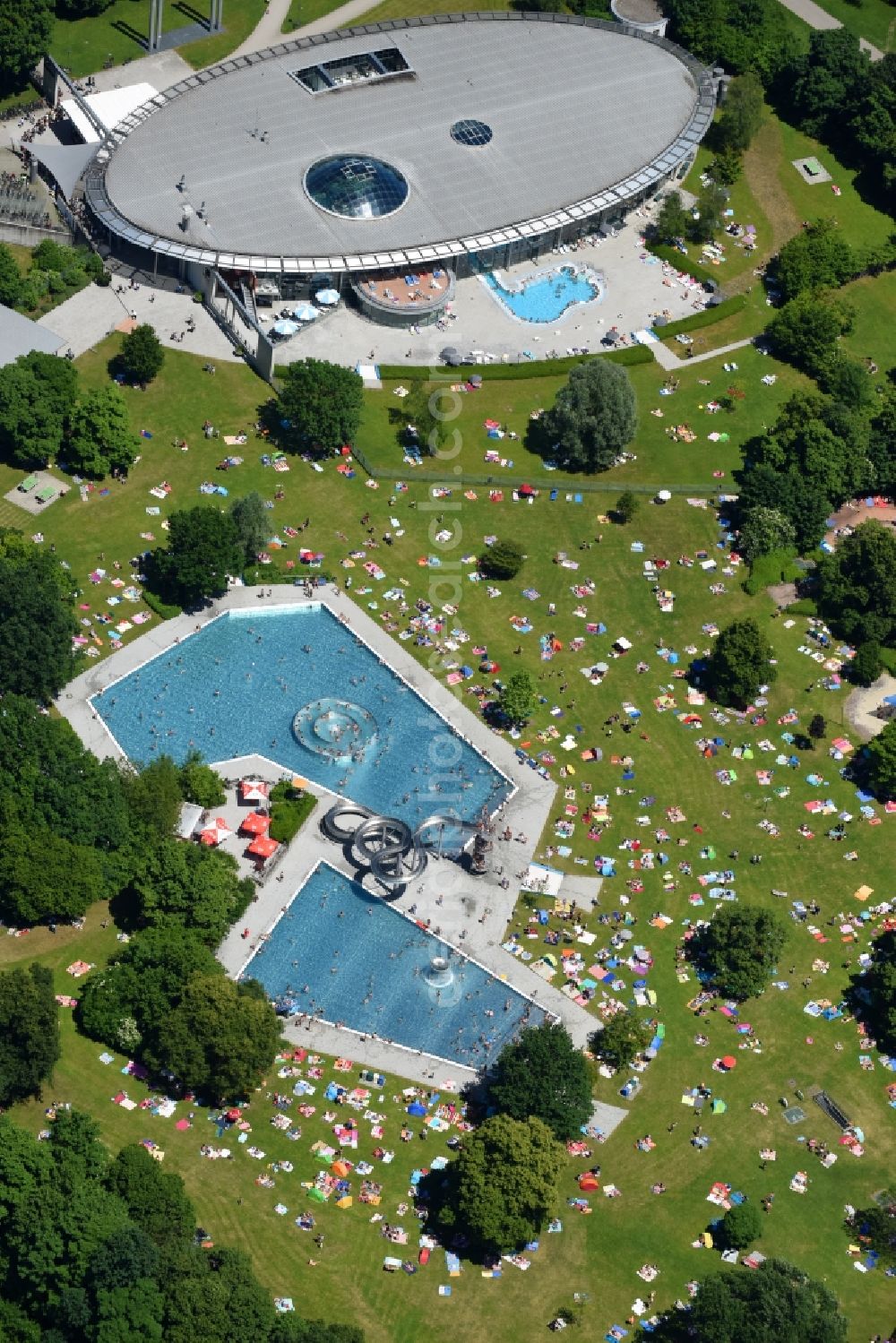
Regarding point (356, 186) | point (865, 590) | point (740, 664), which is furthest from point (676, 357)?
point (740, 664)

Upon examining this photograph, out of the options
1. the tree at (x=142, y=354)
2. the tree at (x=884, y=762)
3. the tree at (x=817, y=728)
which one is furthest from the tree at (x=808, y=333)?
the tree at (x=142, y=354)

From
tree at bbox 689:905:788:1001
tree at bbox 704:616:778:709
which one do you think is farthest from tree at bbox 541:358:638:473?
tree at bbox 689:905:788:1001

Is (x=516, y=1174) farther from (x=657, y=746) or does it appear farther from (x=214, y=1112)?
(x=657, y=746)

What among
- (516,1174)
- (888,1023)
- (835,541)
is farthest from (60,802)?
(835,541)

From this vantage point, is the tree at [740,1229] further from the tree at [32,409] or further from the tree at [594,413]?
the tree at [32,409]

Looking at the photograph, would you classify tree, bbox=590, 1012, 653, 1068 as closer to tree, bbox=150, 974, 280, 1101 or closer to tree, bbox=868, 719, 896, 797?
tree, bbox=150, 974, 280, 1101
